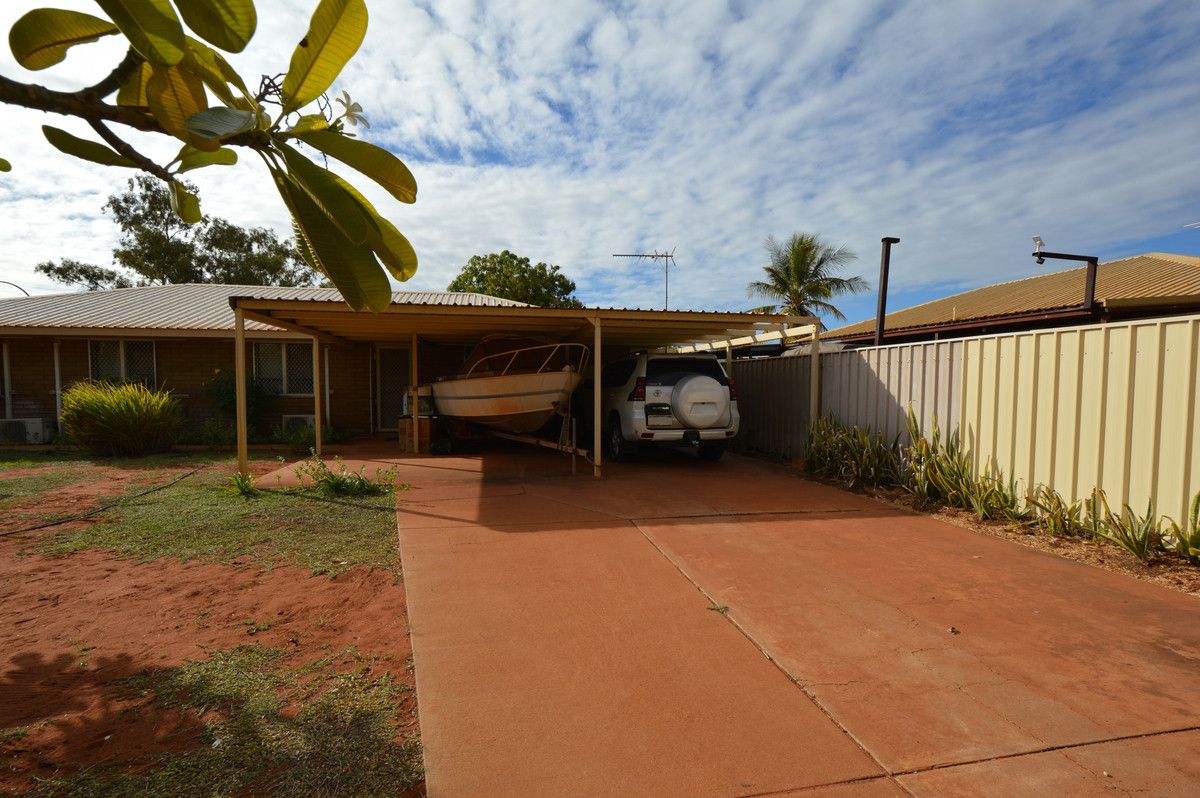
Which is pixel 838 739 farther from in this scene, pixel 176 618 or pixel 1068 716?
pixel 176 618

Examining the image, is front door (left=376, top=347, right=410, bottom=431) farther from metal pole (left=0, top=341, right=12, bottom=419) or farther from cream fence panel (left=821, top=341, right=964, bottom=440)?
cream fence panel (left=821, top=341, right=964, bottom=440)

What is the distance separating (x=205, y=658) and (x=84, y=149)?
8.32 ft

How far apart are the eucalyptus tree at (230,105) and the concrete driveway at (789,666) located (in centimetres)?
197

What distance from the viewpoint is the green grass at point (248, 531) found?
507 centimetres

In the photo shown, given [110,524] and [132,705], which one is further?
[110,524]

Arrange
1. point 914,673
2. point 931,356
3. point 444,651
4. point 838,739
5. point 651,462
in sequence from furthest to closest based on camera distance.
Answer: point 651,462
point 931,356
point 444,651
point 914,673
point 838,739

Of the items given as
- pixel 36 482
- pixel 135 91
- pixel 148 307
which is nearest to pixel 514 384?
pixel 36 482

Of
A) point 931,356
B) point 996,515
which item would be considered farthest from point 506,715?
point 931,356

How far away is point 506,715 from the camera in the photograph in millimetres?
2695

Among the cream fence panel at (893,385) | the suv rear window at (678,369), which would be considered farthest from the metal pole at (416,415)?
the cream fence panel at (893,385)

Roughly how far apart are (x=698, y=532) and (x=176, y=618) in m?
4.18

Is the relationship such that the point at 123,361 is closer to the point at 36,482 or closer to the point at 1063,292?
the point at 36,482

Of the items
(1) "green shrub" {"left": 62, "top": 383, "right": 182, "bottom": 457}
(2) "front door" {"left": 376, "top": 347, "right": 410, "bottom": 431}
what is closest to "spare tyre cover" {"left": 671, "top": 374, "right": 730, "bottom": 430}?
(2) "front door" {"left": 376, "top": 347, "right": 410, "bottom": 431}

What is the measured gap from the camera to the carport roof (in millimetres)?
8070
